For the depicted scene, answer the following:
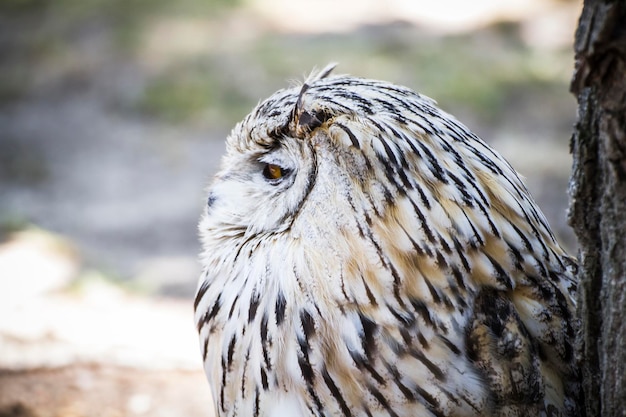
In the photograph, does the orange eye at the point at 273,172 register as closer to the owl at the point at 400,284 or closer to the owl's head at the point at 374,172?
the owl's head at the point at 374,172

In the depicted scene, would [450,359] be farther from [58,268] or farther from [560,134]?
[560,134]

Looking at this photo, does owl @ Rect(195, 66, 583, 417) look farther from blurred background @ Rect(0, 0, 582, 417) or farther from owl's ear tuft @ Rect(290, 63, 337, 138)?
blurred background @ Rect(0, 0, 582, 417)

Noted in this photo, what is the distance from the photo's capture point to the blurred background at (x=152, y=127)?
3.64 m

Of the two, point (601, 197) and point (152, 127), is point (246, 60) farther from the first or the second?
point (601, 197)

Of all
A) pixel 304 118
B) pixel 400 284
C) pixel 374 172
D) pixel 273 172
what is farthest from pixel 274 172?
pixel 400 284

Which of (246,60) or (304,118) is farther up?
(246,60)

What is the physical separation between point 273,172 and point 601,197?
93 cm

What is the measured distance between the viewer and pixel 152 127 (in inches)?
294

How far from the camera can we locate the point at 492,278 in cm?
168

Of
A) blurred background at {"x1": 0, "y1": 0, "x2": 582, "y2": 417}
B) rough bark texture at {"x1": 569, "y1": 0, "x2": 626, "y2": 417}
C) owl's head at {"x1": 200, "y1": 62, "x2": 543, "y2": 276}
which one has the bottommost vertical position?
rough bark texture at {"x1": 569, "y1": 0, "x2": 626, "y2": 417}

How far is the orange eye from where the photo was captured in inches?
78.6

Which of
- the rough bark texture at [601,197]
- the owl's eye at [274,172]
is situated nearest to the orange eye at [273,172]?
the owl's eye at [274,172]

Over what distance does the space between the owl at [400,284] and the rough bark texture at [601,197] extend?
13 cm

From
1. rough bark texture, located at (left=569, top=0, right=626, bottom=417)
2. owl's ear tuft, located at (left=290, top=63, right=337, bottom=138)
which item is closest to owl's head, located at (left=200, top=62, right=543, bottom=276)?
owl's ear tuft, located at (left=290, top=63, right=337, bottom=138)
